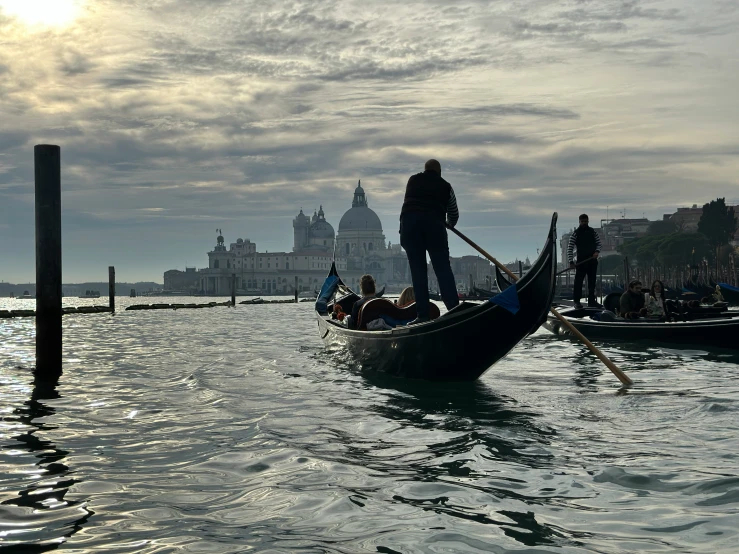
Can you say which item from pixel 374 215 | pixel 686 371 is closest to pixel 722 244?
pixel 686 371

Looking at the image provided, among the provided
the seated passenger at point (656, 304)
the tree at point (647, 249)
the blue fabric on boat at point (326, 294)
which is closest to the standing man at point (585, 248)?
the seated passenger at point (656, 304)

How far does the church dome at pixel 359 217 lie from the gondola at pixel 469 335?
149778 mm

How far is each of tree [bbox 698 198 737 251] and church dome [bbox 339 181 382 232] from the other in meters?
100

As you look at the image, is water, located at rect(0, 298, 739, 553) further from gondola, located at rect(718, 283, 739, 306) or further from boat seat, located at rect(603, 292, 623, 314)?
gondola, located at rect(718, 283, 739, 306)

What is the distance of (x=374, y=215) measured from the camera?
523ft

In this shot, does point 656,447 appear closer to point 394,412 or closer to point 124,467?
point 394,412

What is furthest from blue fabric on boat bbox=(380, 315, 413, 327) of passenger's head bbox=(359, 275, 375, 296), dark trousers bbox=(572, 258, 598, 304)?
dark trousers bbox=(572, 258, 598, 304)

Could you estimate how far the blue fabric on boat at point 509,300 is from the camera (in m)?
5.70

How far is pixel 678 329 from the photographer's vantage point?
961 cm

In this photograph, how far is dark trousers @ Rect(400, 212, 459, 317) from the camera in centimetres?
665

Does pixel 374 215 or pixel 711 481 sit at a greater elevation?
pixel 374 215

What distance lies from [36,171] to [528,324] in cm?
457

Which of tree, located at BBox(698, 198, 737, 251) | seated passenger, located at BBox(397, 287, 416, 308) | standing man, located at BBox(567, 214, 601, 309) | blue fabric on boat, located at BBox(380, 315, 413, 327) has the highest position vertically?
tree, located at BBox(698, 198, 737, 251)

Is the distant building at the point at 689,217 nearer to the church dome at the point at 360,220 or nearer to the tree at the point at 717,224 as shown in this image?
the tree at the point at 717,224
